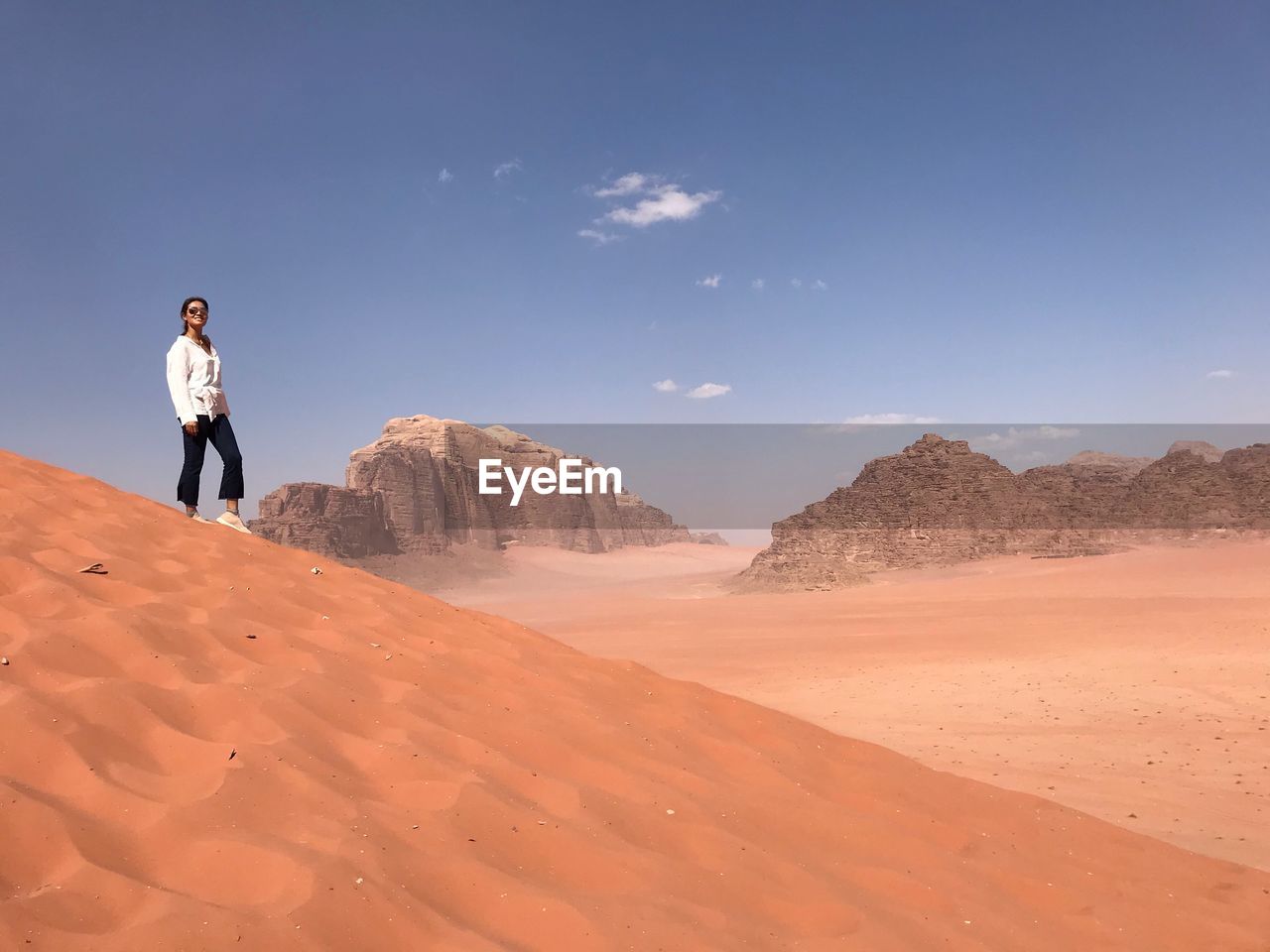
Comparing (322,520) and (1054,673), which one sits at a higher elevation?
(322,520)

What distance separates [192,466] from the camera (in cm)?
676

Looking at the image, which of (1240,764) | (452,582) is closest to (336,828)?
(1240,764)

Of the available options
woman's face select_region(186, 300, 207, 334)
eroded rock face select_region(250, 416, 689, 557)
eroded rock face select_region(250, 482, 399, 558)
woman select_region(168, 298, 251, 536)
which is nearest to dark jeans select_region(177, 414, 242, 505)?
woman select_region(168, 298, 251, 536)

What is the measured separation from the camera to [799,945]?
2.61m

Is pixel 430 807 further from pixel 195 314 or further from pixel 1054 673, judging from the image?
pixel 1054 673

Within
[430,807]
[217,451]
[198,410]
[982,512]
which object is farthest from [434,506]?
[430,807]

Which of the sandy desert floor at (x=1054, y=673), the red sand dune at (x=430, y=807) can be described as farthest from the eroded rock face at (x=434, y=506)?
the red sand dune at (x=430, y=807)

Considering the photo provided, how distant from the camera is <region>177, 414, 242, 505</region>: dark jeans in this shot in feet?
22.1

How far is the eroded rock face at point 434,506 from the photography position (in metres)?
52.8

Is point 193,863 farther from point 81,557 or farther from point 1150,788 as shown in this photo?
point 1150,788

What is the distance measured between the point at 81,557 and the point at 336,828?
Answer: 284 centimetres

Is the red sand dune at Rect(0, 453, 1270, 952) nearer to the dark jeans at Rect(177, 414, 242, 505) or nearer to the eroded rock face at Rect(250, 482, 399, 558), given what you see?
the dark jeans at Rect(177, 414, 242, 505)

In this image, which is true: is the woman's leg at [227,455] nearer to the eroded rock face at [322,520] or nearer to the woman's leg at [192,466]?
the woman's leg at [192,466]

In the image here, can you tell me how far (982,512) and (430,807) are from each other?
4841 centimetres
